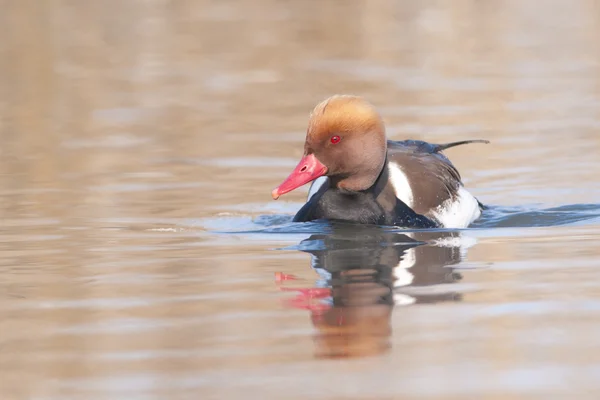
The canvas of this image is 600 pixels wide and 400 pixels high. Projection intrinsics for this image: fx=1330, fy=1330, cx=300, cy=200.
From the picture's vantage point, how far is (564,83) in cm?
1630

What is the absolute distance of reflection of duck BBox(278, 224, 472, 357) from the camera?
613 centimetres

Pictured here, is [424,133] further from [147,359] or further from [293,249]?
[147,359]

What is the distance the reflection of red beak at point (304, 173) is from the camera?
8.94m

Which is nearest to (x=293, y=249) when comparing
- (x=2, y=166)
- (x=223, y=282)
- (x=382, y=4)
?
(x=223, y=282)

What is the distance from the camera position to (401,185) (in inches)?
375

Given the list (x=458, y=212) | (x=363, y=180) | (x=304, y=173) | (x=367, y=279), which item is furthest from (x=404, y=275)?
(x=458, y=212)

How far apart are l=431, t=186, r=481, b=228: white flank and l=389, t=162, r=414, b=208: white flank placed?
Result: 0.66 feet

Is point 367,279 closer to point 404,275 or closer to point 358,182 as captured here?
point 404,275

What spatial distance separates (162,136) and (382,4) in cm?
1188

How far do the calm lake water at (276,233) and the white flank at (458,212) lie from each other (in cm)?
16

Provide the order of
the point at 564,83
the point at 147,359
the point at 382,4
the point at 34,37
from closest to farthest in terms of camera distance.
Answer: the point at 147,359, the point at 564,83, the point at 34,37, the point at 382,4

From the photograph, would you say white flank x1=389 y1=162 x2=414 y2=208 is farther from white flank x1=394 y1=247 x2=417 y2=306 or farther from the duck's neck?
white flank x1=394 y1=247 x2=417 y2=306

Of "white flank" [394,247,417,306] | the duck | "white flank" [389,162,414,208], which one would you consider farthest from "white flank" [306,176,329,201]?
"white flank" [394,247,417,306]

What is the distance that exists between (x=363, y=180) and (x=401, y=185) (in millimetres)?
385
